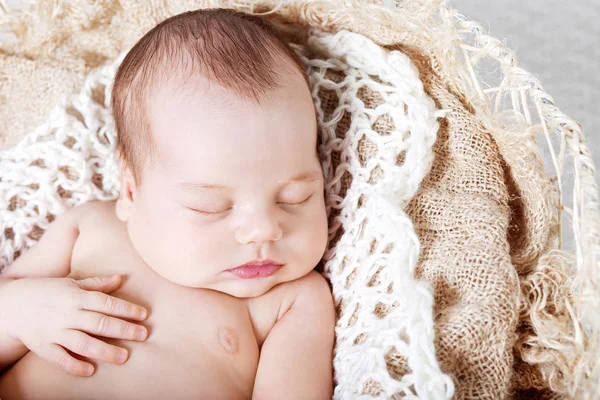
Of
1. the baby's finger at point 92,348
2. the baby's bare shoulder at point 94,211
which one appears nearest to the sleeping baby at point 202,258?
the baby's finger at point 92,348

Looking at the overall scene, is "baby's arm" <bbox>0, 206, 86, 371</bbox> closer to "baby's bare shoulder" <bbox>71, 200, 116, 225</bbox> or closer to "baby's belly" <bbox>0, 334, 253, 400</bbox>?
"baby's bare shoulder" <bbox>71, 200, 116, 225</bbox>

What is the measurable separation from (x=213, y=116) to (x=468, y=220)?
15.6 inches

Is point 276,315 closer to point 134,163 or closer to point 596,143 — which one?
point 134,163

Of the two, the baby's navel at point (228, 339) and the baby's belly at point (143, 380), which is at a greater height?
the baby's navel at point (228, 339)

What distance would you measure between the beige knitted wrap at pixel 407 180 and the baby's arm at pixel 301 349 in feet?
0.08

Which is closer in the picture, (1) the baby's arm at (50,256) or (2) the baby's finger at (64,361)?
(2) the baby's finger at (64,361)

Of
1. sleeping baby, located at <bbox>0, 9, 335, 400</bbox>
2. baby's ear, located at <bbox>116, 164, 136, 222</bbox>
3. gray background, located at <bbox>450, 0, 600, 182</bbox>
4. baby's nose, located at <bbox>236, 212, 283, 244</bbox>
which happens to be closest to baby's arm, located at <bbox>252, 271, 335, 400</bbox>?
sleeping baby, located at <bbox>0, 9, 335, 400</bbox>

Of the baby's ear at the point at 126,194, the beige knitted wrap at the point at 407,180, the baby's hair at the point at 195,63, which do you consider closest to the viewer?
the beige knitted wrap at the point at 407,180

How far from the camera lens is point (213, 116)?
92cm

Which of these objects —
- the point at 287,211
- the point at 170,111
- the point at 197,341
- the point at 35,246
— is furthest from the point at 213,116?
the point at 35,246

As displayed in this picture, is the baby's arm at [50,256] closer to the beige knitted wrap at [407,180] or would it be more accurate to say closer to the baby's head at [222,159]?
the beige knitted wrap at [407,180]

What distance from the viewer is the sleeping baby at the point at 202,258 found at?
3.01 feet

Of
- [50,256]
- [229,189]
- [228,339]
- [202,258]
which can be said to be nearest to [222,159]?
[229,189]

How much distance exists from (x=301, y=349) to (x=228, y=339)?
0.11 meters
